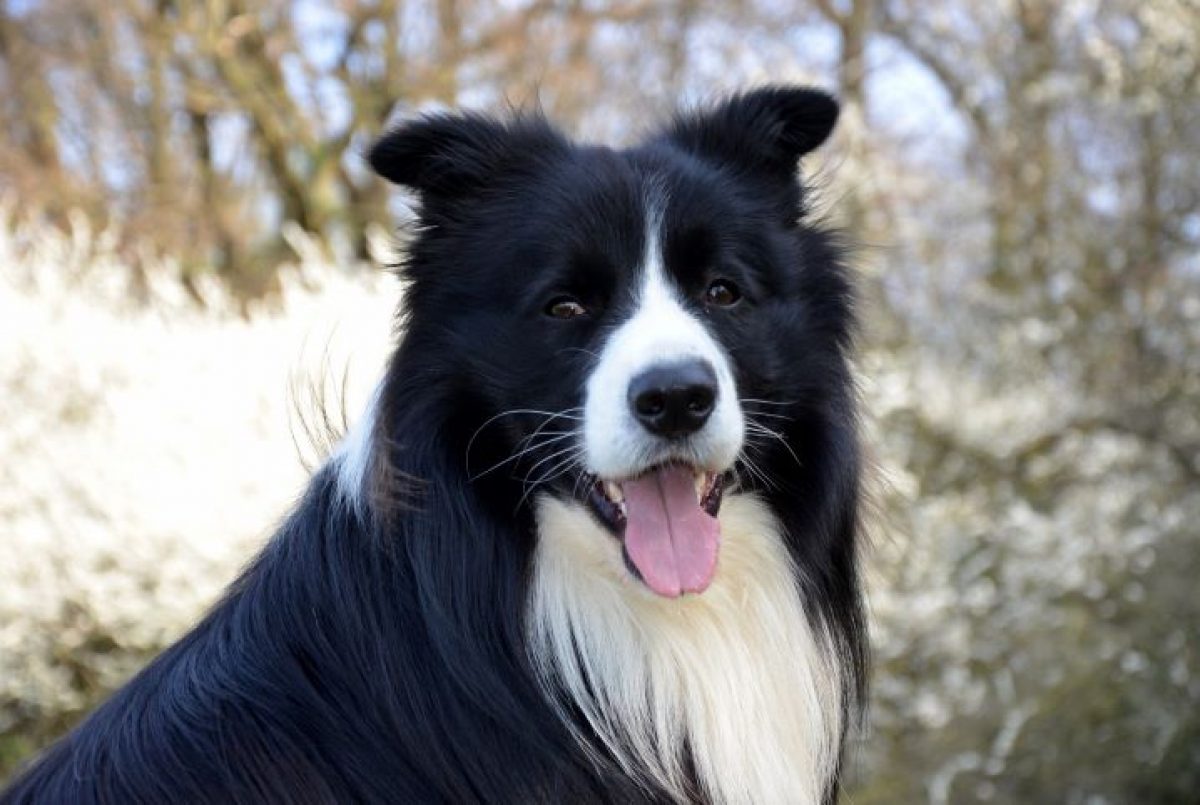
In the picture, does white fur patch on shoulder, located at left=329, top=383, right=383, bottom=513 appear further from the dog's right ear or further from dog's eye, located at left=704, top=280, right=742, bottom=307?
dog's eye, located at left=704, top=280, right=742, bottom=307

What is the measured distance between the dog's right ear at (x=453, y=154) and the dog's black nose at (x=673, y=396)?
737 mm

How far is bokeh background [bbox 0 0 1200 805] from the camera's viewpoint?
5.96 metres

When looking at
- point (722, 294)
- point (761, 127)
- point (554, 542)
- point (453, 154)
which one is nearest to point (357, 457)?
point (554, 542)

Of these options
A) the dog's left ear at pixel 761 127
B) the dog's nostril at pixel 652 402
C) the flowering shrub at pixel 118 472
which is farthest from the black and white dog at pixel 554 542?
the flowering shrub at pixel 118 472

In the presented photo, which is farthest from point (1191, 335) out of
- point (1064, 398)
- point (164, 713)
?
point (164, 713)

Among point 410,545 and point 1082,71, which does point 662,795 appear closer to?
point 410,545

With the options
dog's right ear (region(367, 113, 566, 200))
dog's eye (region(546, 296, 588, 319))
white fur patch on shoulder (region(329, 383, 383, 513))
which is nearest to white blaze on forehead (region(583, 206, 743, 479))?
dog's eye (region(546, 296, 588, 319))

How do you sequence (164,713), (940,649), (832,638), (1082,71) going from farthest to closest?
1. (1082,71)
2. (940,649)
3. (832,638)
4. (164,713)

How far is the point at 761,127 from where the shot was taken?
306cm

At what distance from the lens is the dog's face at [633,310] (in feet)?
8.32

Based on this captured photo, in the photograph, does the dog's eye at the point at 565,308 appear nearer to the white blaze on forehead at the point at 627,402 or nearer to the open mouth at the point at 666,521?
the white blaze on forehead at the point at 627,402

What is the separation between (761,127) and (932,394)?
570cm

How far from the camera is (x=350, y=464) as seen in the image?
2680 mm

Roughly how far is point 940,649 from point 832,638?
4.15 metres
